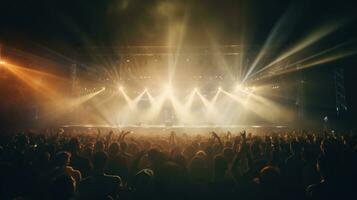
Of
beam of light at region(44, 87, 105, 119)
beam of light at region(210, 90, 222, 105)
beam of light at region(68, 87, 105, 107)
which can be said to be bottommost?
beam of light at region(44, 87, 105, 119)

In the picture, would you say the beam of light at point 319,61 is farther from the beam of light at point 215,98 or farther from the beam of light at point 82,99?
the beam of light at point 82,99

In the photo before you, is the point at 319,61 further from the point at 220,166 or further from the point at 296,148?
the point at 220,166

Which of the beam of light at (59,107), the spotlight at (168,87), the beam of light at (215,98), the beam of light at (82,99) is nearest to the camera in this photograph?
the beam of light at (59,107)

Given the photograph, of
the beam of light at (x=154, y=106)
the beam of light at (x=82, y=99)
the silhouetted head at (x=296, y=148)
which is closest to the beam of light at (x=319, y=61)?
the silhouetted head at (x=296, y=148)

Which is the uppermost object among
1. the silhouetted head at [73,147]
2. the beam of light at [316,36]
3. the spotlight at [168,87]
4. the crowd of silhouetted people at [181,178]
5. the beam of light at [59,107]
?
the spotlight at [168,87]

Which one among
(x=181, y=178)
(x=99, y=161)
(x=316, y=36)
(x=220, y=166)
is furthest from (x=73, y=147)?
(x=316, y=36)

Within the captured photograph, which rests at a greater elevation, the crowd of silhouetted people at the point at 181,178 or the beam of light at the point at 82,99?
the beam of light at the point at 82,99

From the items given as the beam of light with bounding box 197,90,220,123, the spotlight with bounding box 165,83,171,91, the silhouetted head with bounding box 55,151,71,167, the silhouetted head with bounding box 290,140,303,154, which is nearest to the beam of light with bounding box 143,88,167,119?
the spotlight with bounding box 165,83,171,91

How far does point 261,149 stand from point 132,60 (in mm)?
16174

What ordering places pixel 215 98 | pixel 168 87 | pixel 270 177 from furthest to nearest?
pixel 215 98 < pixel 168 87 < pixel 270 177

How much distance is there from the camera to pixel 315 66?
56.4 feet

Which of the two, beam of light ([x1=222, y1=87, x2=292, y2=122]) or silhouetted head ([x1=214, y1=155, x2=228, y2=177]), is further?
beam of light ([x1=222, y1=87, x2=292, y2=122])

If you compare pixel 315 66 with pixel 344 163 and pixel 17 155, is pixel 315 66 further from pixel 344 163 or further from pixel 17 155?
pixel 17 155

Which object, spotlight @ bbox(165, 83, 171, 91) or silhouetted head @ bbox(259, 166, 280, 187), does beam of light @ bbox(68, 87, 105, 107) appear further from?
silhouetted head @ bbox(259, 166, 280, 187)
